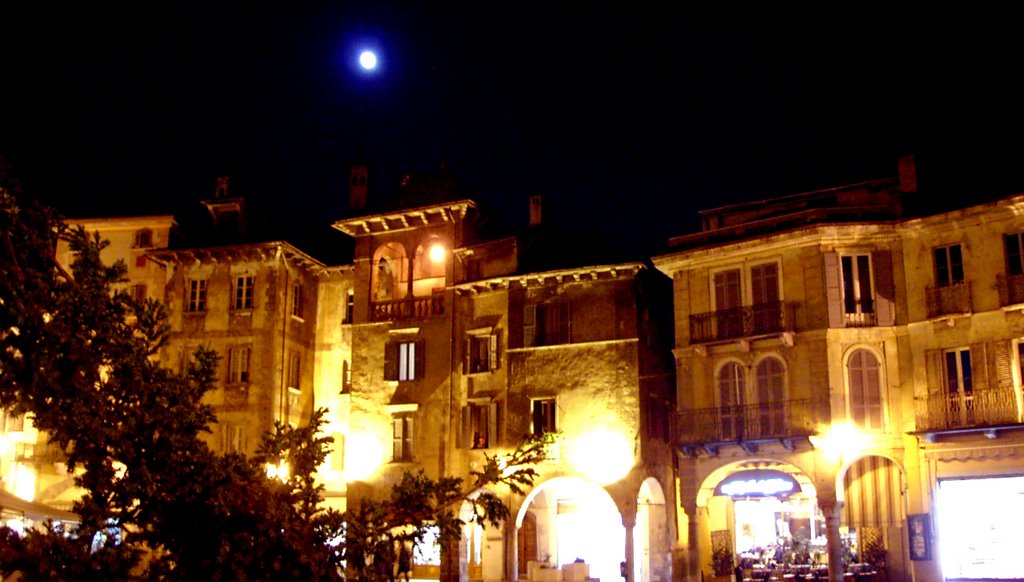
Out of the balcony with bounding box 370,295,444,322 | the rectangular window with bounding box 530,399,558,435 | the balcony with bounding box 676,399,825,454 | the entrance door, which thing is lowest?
the entrance door

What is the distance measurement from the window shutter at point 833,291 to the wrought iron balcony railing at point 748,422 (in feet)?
9.03

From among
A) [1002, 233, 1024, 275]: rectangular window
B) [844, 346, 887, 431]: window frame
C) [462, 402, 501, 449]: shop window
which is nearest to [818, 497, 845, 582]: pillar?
[844, 346, 887, 431]: window frame

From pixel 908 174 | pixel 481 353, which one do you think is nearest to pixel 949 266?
pixel 908 174

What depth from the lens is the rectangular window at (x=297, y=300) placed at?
1842 inches

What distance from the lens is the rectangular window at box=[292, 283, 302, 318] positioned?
4678cm

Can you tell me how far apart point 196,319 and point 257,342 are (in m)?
Answer: 3.35

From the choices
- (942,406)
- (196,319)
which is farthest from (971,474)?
(196,319)

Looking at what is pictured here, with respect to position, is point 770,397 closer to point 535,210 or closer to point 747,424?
point 747,424

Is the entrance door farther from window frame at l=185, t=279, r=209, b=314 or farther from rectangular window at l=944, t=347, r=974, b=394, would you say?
rectangular window at l=944, t=347, r=974, b=394

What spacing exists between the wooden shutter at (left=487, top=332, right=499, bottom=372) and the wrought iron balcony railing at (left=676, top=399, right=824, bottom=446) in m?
8.77

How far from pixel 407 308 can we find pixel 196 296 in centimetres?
988

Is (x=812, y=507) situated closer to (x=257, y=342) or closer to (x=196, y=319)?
(x=257, y=342)

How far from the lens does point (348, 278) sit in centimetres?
4812

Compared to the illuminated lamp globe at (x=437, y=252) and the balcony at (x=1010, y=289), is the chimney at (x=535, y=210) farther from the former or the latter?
the balcony at (x=1010, y=289)
